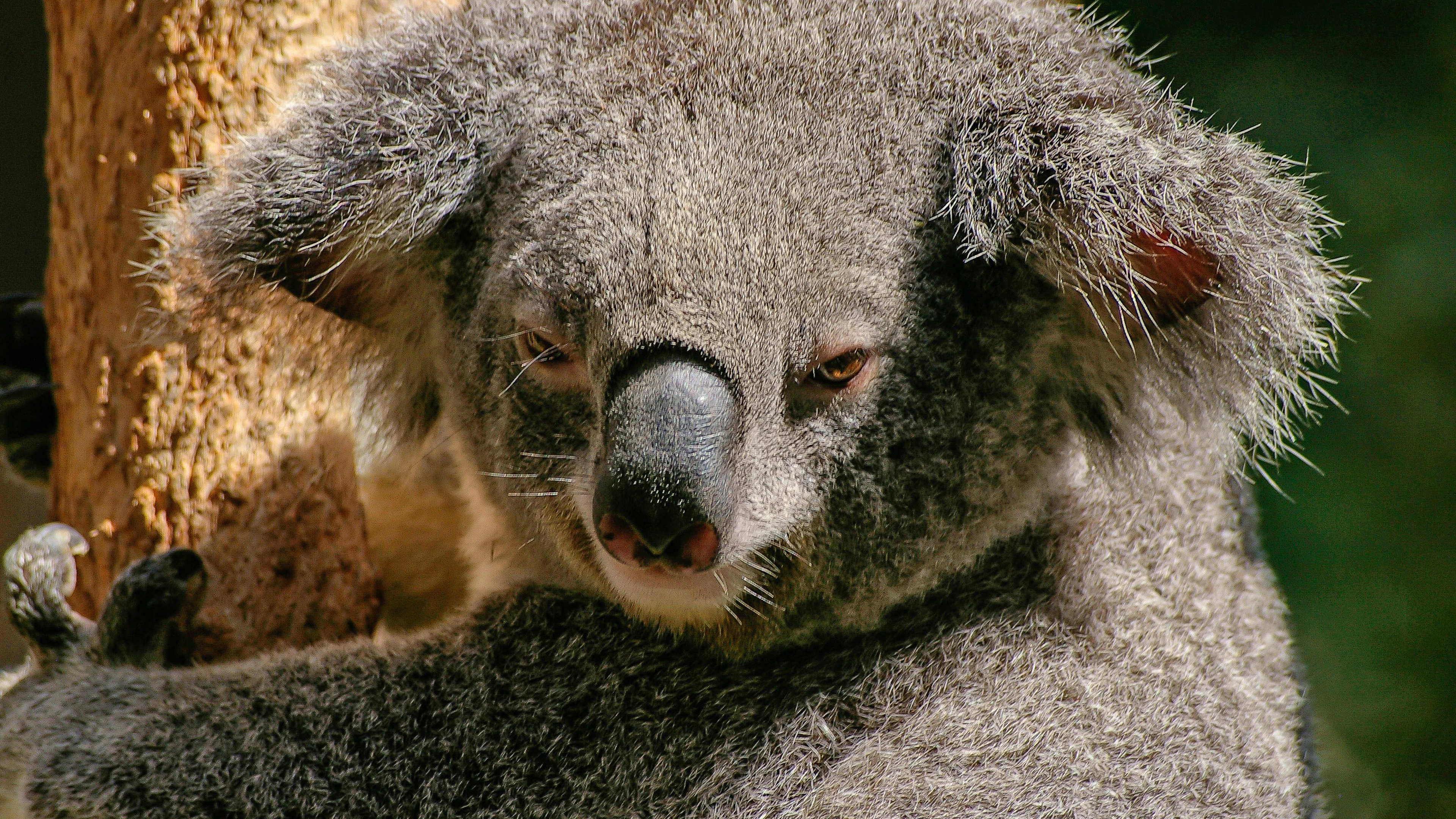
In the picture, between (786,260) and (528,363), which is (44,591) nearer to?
(528,363)

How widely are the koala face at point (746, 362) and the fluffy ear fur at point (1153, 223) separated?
83mm

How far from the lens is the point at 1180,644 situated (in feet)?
6.10

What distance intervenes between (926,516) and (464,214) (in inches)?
32.7

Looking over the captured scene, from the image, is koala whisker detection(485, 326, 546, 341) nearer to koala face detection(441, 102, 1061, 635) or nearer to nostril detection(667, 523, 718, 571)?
koala face detection(441, 102, 1061, 635)

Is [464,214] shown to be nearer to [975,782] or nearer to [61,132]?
[61,132]

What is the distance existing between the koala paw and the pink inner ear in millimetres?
1920

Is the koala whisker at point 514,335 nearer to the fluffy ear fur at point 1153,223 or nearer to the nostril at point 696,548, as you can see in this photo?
the nostril at point 696,548

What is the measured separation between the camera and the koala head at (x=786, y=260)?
1.56 meters

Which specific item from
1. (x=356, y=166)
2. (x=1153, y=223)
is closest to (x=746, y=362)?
(x=1153, y=223)

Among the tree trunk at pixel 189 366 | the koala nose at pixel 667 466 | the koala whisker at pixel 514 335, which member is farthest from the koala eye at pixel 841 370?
the tree trunk at pixel 189 366

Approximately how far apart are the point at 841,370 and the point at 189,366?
3.53 ft

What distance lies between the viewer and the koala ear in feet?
5.80

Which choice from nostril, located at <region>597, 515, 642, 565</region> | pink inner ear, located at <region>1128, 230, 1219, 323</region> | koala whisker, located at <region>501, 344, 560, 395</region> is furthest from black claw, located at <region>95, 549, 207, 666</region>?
pink inner ear, located at <region>1128, 230, 1219, 323</region>

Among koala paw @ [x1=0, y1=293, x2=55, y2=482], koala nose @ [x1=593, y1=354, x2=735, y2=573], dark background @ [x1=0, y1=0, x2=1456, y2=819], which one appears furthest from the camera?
dark background @ [x1=0, y1=0, x2=1456, y2=819]
